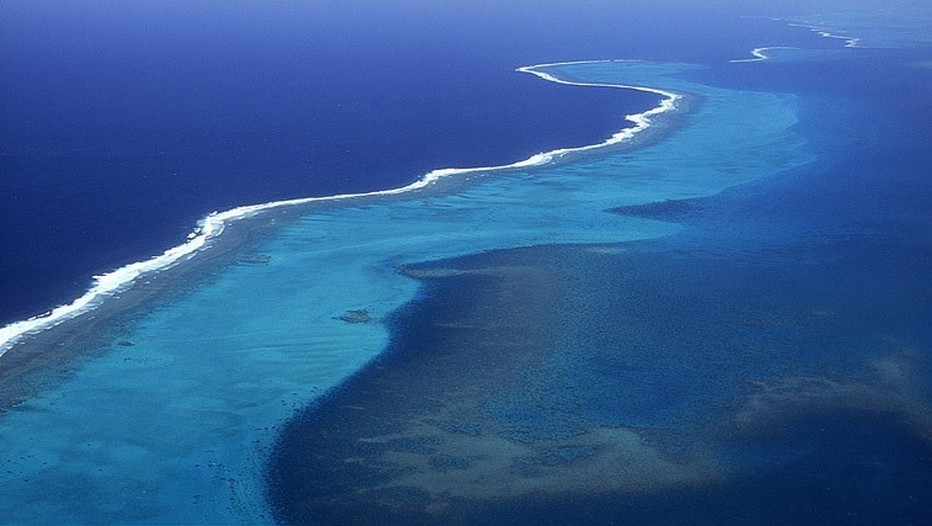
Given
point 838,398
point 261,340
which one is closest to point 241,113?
point 261,340

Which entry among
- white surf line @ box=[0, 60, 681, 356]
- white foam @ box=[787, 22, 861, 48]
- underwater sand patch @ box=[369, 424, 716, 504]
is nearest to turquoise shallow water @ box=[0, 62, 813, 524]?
white surf line @ box=[0, 60, 681, 356]

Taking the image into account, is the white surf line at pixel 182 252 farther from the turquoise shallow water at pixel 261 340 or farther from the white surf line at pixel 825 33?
the white surf line at pixel 825 33

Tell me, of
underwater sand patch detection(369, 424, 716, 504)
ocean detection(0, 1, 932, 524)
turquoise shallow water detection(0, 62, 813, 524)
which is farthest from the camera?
ocean detection(0, 1, 932, 524)

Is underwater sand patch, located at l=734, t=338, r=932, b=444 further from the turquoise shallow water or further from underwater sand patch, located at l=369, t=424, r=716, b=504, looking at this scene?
the turquoise shallow water

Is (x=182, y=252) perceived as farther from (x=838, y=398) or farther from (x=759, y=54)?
(x=759, y=54)

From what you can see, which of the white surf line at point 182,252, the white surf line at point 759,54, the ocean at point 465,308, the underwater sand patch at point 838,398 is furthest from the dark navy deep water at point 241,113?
the underwater sand patch at point 838,398

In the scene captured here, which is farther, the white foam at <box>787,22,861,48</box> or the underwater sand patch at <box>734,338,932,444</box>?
the white foam at <box>787,22,861,48</box>
